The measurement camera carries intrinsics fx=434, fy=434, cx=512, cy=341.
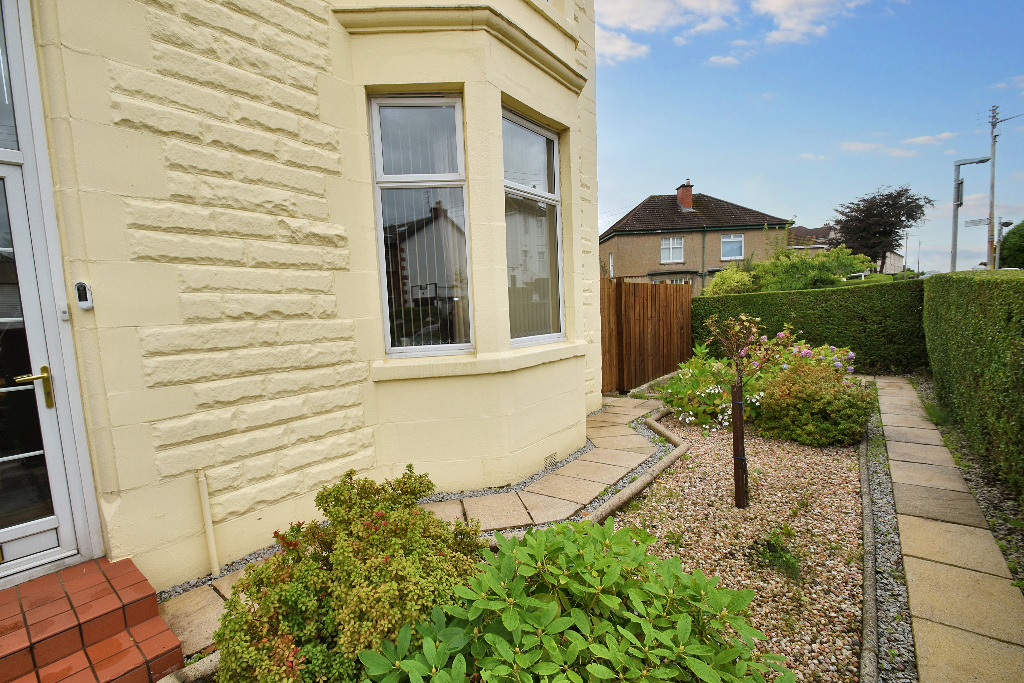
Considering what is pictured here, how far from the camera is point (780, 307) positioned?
9.52 metres

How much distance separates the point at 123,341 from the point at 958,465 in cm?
625

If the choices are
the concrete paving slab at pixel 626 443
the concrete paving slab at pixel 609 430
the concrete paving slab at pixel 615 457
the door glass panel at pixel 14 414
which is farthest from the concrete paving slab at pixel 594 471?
the door glass panel at pixel 14 414

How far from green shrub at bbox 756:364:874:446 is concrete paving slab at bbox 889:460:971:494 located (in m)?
0.56

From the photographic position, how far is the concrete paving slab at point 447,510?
303cm

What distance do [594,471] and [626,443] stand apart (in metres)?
0.91

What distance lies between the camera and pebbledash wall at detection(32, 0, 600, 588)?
7.19 feet

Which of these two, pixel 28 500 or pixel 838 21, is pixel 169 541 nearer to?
pixel 28 500

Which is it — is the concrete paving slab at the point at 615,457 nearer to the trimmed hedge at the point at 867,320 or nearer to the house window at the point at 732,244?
the trimmed hedge at the point at 867,320

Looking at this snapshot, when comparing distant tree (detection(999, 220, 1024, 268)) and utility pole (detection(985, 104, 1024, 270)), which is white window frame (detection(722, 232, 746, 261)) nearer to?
utility pole (detection(985, 104, 1024, 270))

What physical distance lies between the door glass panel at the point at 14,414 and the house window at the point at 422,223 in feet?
6.35

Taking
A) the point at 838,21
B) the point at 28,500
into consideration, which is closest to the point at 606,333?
the point at 28,500

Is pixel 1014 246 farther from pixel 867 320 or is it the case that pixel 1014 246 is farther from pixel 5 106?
pixel 5 106

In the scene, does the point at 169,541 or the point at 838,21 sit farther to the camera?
the point at 838,21

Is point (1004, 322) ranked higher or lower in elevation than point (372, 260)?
lower
